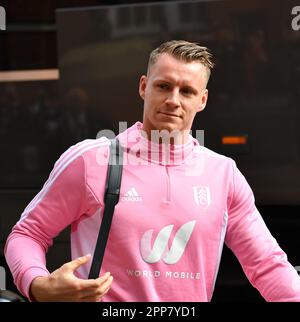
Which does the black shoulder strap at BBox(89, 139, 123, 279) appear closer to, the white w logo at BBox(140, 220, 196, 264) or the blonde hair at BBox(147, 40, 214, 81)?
the white w logo at BBox(140, 220, 196, 264)

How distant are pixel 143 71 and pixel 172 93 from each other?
230cm

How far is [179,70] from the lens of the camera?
1.79 metres

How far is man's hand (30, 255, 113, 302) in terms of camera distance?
1463 millimetres

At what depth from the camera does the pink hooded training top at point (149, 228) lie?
1.68m

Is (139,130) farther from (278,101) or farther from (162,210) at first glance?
(278,101)

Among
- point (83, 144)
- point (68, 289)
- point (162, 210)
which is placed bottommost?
point (68, 289)

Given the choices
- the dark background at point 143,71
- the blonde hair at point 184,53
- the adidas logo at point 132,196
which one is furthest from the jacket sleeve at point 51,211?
the dark background at point 143,71

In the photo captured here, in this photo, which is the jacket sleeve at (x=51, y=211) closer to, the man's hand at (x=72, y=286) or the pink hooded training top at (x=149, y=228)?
the pink hooded training top at (x=149, y=228)

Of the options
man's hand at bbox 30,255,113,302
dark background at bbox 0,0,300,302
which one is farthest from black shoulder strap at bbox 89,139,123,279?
dark background at bbox 0,0,300,302

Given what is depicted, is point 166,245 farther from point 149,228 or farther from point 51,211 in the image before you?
point 51,211

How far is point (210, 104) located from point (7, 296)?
2060mm

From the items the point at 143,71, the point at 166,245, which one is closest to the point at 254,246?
the point at 166,245

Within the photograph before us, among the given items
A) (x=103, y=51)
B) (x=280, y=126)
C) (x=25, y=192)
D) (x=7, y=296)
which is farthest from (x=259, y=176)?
(x=7, y=296)

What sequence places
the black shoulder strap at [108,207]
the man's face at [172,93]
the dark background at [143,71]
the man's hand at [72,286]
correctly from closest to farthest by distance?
the man's hand at [72,286], the black shoulder strap at [108,207], the man's face at [172,93], the dark background at [143,71]
